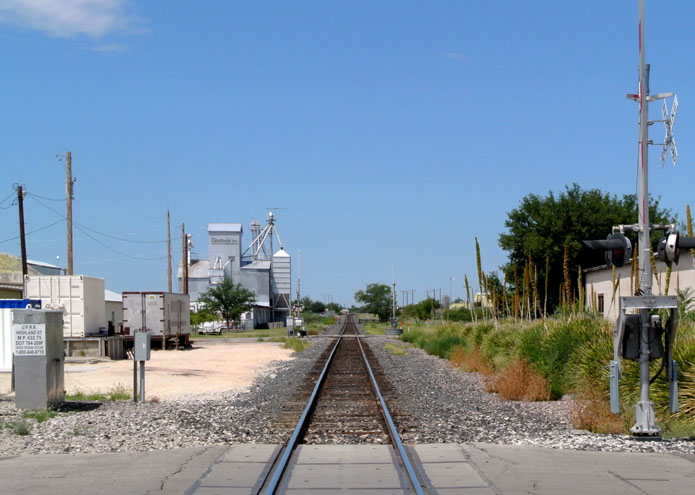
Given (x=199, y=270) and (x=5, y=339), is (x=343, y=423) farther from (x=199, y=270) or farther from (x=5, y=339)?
(x=199, y=270)

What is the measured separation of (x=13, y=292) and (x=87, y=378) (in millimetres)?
25897

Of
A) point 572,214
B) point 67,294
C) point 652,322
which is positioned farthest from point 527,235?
point 652,322

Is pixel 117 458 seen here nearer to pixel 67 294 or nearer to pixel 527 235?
pixel 67 294

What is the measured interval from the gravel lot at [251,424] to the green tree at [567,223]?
28.0 m

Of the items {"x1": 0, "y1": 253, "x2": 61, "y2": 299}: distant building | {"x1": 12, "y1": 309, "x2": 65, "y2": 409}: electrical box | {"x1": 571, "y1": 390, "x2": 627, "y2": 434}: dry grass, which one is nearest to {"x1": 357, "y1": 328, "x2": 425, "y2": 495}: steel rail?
{"x1": 571, "y1": 390, "x2": 627, "y2": 434}: dry grass

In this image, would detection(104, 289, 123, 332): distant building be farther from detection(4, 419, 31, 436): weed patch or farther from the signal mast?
the signal mast

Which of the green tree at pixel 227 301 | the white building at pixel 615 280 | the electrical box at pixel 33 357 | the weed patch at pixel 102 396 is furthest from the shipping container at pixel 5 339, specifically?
the green tree at pixel 227 301

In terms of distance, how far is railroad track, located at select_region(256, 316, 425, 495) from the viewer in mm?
9495

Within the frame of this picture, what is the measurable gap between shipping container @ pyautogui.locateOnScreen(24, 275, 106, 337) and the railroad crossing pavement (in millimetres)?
26148

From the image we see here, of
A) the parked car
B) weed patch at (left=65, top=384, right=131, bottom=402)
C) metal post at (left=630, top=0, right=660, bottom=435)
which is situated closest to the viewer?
metal post at (left=630, top=0, right=660, bottom=435)

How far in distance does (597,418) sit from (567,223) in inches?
1401

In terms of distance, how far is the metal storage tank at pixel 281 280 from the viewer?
12125 cm

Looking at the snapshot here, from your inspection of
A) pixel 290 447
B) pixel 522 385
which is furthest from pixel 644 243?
pixel 522 385

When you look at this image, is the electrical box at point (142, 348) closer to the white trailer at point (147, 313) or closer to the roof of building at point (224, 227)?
the white trailer at point (147, 313)
